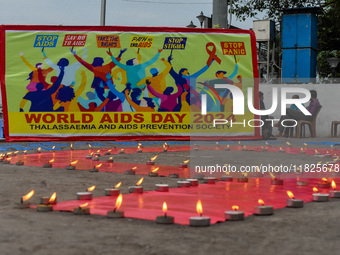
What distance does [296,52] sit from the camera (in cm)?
3053

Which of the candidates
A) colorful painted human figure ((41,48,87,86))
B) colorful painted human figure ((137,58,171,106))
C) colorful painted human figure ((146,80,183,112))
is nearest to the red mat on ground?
colorful painted human figure ((146,80,183,112))

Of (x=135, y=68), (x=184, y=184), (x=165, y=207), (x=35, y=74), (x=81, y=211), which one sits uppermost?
(x=135, y=68)

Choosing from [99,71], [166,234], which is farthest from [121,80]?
[166,234]

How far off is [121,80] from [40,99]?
7.68ft

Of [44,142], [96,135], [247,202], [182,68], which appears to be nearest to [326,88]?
[182,68]

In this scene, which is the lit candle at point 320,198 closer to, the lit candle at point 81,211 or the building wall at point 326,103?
the lit candle at point 81,211

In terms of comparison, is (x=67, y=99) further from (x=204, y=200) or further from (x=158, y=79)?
(x=204, y=200)

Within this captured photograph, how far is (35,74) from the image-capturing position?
1784 cm

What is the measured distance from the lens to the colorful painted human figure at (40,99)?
17.8 m

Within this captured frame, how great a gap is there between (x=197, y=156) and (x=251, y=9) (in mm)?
29821

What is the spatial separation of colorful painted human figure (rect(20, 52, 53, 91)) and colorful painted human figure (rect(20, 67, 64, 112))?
100 millimetres

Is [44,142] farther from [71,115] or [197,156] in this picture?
[197,156]

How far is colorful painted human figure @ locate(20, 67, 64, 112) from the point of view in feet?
58.4

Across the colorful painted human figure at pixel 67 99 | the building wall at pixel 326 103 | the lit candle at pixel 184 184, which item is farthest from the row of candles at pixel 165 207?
the building wall at pixel 326 103
